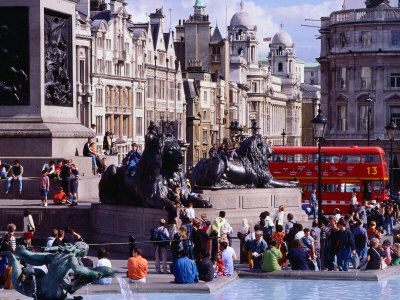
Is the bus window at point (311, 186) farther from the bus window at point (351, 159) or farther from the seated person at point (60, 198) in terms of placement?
the seated person at point (60, 198)

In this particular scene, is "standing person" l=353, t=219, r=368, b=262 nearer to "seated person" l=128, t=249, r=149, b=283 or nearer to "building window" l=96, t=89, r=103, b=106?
"seated person" l=128, t=249, r=149, b=283

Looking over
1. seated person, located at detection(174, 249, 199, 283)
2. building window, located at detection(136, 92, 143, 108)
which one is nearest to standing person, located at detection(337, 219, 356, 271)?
seated person, located at detection(174, 249, 199, 283)

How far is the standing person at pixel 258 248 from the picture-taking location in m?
27.0

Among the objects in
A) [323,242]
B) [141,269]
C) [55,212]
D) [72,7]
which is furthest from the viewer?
[72,7]

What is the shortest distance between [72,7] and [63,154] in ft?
14.9

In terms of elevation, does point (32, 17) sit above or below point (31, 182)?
above

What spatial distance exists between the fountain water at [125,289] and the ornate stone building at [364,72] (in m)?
73.0

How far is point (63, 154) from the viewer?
34250mm

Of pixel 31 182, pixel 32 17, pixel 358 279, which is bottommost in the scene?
pixel 358 279

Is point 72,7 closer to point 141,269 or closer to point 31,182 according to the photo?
point 31,182

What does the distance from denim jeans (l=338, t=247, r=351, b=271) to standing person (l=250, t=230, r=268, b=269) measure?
74.3 inches

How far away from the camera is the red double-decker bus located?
56031 millimetres

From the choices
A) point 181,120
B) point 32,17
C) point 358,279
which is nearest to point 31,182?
point 32,17

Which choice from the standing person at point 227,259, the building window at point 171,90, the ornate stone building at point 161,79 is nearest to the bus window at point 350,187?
the standing person at point 227,259
